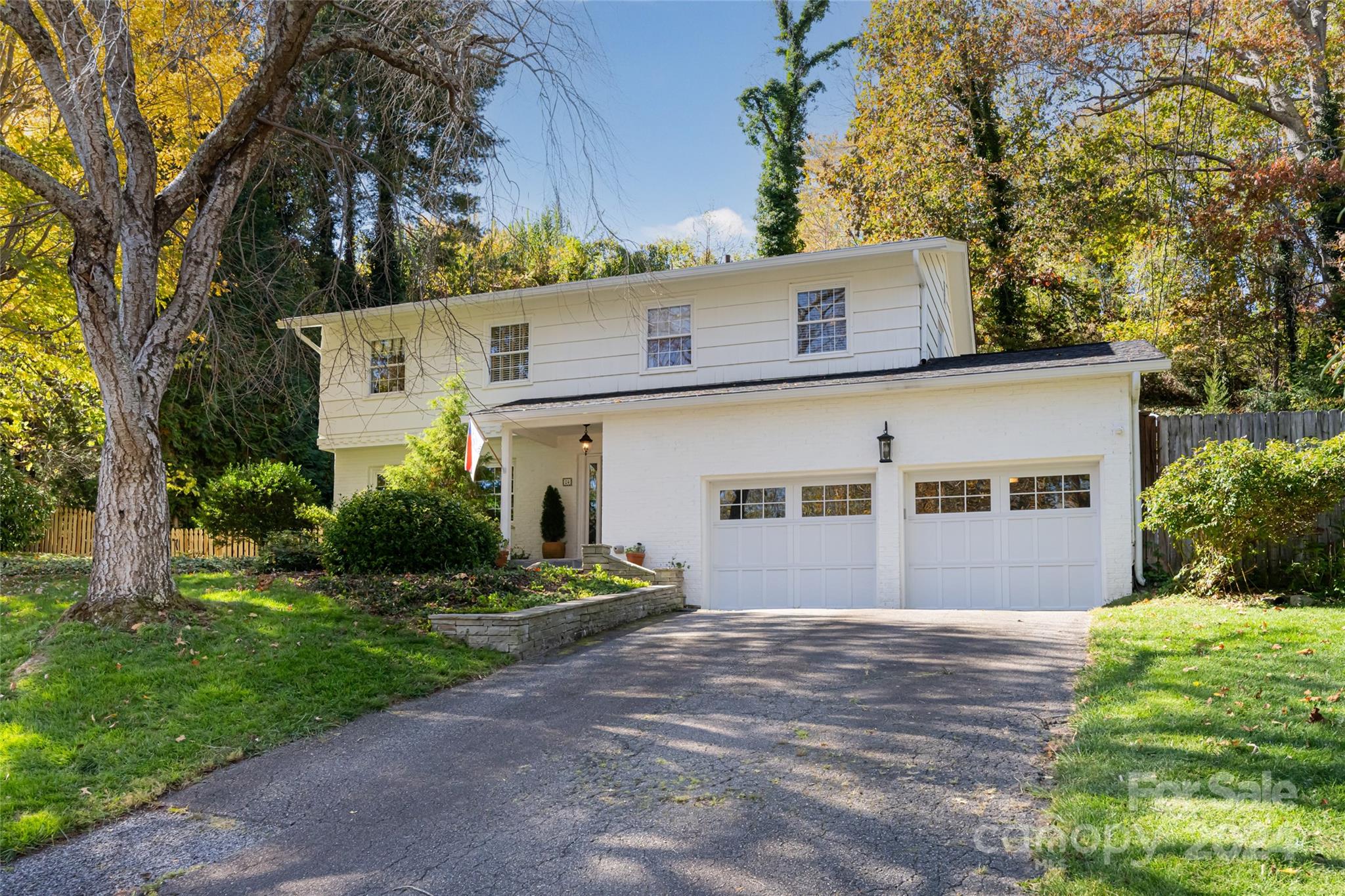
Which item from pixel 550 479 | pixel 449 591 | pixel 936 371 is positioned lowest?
pixel 449 591

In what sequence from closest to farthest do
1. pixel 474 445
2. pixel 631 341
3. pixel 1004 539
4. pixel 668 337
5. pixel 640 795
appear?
pixel 640 795, pixel 1004 539, pixel 474 445, pixel 668 337, pixel 631 341

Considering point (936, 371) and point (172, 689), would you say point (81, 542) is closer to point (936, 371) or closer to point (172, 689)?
point (172, 689)

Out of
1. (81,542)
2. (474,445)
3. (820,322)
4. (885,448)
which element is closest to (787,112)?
(820,322)

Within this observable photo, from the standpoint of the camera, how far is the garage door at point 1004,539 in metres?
12.6

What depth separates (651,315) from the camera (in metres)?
16.7

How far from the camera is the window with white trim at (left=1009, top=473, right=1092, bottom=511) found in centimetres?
1273

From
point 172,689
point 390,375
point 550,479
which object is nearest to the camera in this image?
point 172,689

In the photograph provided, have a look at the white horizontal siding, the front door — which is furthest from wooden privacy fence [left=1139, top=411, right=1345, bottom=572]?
the front door

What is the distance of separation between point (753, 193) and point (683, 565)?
1728cm

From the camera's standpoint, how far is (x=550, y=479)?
59.6ft

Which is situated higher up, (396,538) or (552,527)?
(396,538)

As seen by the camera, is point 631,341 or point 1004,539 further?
point 631,341

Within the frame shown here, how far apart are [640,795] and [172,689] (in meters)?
3.82

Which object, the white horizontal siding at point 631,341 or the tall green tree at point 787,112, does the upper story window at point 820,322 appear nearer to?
the white horizontal siding at point 631,341
